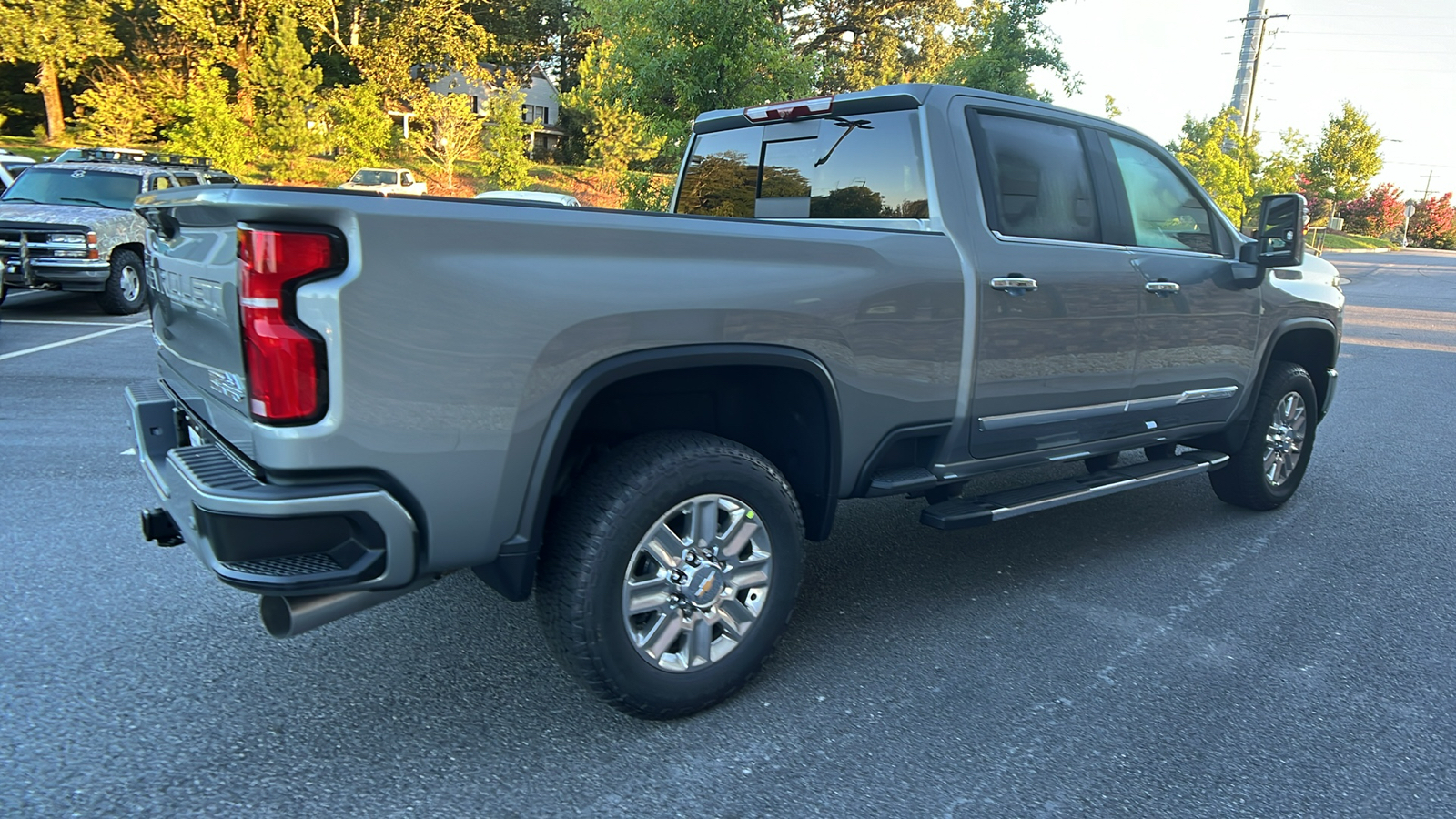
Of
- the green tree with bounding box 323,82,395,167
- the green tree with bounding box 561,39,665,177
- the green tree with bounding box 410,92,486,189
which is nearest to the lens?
the green tree with bounding box 561,39,665,177

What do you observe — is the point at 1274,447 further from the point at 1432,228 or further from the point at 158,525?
the point at 1432,228

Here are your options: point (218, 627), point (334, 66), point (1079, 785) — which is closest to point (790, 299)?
point (1079, 785)

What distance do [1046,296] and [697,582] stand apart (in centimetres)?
189

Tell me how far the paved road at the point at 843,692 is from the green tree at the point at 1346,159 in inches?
2114

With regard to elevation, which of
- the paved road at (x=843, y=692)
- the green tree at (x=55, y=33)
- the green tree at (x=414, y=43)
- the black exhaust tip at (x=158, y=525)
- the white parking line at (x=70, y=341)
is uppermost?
the green tree at (x=414, y=43)

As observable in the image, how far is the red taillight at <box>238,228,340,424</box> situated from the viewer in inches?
93.7

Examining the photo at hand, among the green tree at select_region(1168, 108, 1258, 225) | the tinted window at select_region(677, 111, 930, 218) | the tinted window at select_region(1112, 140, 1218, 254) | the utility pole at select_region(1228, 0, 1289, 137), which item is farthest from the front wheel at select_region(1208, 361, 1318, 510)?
the utility pole at select_region(1228, 0, 1289, 137)

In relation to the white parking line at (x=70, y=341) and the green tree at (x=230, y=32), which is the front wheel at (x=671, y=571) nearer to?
the white parking line at (x=70, y=341)

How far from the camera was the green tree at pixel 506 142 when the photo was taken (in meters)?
37.7

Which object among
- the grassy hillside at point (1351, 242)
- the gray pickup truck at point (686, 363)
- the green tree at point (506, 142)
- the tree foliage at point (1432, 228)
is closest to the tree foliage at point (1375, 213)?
the grassy hillside at point (1351, 242)

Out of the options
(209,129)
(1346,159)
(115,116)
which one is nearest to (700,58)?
(209,129)

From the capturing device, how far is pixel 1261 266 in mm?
4949

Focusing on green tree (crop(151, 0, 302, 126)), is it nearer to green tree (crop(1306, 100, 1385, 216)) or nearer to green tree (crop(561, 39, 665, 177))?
green tree (crop(561, 39, 665, 177))

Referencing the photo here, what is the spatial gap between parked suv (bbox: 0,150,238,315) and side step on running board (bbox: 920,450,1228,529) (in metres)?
9.52
